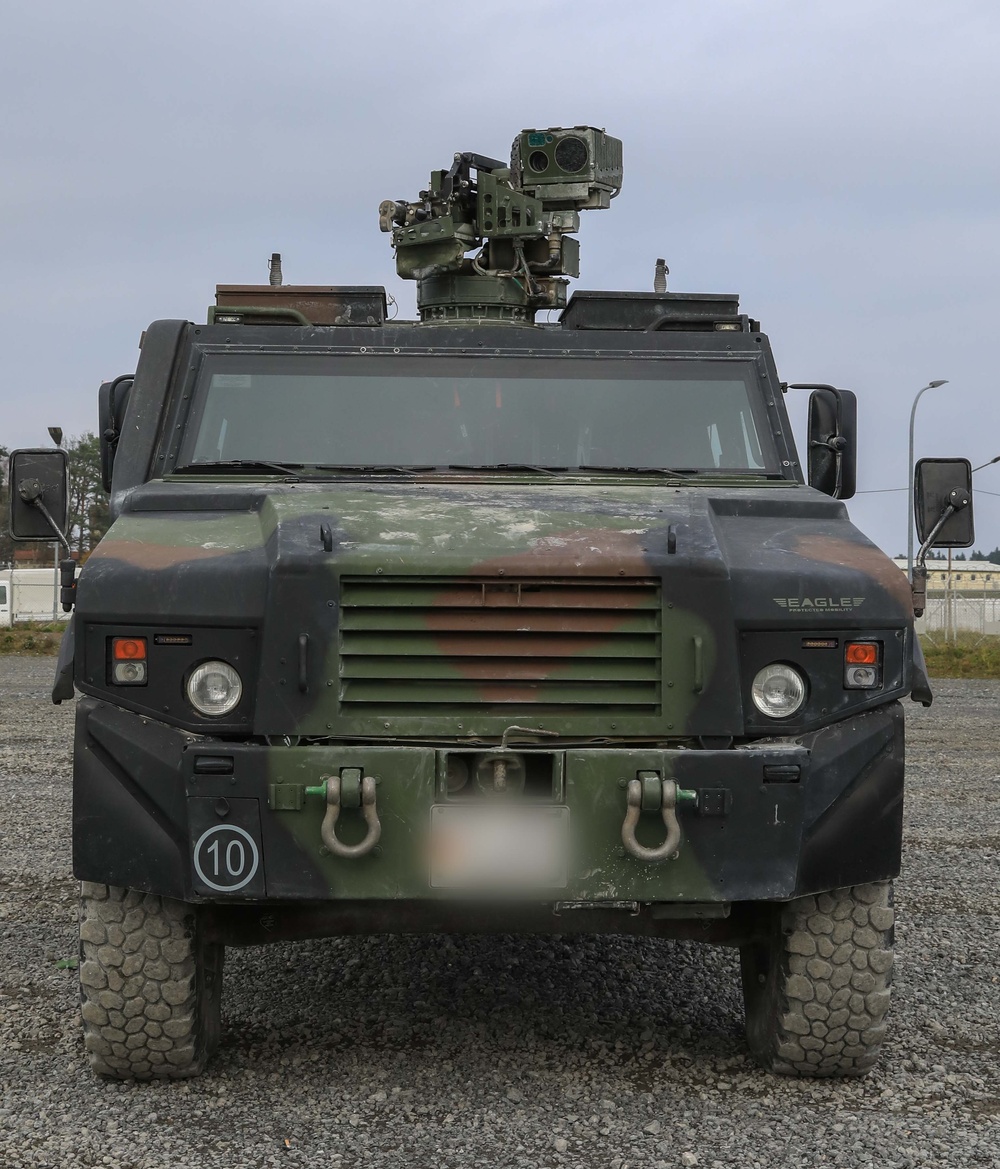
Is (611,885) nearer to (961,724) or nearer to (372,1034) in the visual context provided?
(372,1034)

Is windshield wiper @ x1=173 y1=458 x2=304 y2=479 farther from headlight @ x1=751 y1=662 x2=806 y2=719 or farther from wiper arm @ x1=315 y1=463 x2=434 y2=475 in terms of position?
headlight @ x1=751 y1=662 x2=806 y2=719

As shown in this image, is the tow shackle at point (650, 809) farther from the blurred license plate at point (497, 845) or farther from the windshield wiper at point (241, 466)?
the windshield wiper at point (241, 466)

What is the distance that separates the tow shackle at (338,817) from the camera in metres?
4.00

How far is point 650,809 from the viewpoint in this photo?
405 cm

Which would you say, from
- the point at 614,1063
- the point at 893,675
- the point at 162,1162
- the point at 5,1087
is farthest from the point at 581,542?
the point at 5,1087

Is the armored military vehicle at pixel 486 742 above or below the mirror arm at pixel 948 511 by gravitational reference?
below

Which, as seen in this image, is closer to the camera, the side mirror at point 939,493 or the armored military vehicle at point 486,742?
the armored military vehicle at point 486,742

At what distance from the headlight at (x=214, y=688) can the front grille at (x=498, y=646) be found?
31 centimetres

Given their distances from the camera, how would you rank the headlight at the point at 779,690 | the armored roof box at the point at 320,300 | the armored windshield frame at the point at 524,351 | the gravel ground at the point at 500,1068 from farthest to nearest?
the armored roof box at the point at 320,300 → the armored windshield frame at the point at 524,351 → the headlight at the point at 779,690 → the gravel ground at the point at 500,1068

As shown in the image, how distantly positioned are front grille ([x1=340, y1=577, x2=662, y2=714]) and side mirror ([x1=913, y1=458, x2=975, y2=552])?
1.67 m

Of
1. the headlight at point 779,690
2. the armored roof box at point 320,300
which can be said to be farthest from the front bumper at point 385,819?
the armored roof box at point 320,300

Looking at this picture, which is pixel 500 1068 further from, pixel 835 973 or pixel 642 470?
pixel 642 470

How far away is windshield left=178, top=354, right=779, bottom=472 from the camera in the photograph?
5.43 meters

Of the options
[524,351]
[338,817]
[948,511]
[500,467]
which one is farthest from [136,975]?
[948,511]
